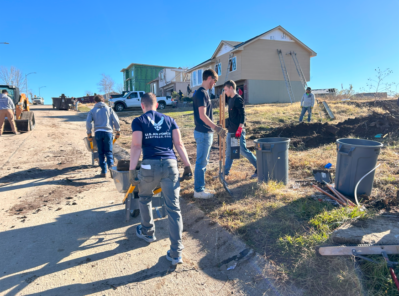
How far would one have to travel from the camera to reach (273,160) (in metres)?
4.77

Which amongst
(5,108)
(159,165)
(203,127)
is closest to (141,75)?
(5,108)

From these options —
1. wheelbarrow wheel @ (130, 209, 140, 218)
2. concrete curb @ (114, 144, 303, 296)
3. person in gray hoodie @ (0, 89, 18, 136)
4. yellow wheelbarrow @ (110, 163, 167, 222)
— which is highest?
person in gray hoodie @ (0, 89, 18, 136)

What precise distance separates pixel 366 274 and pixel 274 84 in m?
25.7

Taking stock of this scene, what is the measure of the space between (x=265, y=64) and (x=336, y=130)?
709 inches

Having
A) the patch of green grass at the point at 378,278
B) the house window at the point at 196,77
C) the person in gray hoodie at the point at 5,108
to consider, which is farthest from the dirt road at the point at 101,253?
the house window at the point at 196,77

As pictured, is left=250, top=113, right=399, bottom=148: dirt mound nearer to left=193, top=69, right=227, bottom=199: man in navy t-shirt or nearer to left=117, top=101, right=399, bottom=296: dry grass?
left=117, top=101, right=399, bottom=296: dry grass

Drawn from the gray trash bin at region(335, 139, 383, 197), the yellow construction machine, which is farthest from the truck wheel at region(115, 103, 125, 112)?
the gray trash bin at region(335, 139, 383, 197)

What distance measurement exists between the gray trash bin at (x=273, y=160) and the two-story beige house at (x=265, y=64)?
833 inches

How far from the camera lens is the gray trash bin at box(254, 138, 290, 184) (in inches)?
186

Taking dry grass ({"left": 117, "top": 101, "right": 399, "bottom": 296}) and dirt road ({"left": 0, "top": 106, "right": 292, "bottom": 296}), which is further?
dirt road ({"left": 0, "top": 106, "right": 292, "bottom": 296})

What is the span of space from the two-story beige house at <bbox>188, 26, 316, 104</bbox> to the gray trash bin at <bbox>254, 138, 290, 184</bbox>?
69.4 feet

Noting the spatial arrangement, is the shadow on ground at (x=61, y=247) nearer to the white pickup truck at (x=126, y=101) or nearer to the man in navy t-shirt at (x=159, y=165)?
the man in navy t-shirt at (x=159, y=165)

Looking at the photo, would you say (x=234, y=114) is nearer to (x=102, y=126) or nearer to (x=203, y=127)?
(x=203, y=127)

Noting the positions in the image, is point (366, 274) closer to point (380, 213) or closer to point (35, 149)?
point (380, 213)
